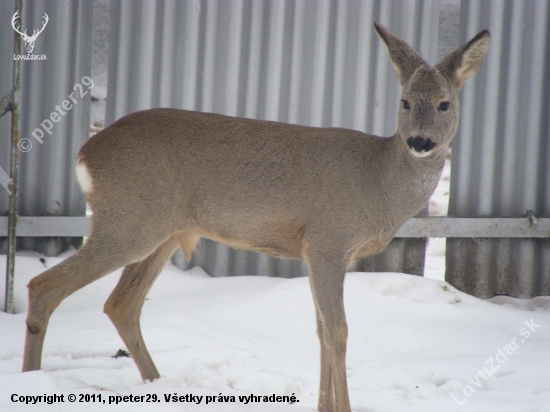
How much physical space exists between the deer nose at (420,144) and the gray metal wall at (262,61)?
9.23 feet

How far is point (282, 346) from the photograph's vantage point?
482 centimetres

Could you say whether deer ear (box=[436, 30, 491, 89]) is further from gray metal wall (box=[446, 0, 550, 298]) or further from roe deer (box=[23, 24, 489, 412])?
gray metal wall (box=[446, 0, 550, 298])

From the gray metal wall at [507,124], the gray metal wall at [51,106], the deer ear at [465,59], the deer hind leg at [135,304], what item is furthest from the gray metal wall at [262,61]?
the deer ear at [465,59]

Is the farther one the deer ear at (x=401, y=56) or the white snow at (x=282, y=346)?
the deer ear at (x=401, y=56)


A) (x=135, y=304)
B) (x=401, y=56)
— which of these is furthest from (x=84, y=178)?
(x=401, y=56)

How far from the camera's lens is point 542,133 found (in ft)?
21.2

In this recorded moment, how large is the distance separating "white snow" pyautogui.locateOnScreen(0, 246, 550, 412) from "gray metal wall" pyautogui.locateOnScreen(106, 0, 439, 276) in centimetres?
81

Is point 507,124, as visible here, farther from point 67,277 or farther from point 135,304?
point 67,277

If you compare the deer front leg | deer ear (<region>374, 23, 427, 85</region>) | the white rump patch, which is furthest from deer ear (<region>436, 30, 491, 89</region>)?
the white rump patch

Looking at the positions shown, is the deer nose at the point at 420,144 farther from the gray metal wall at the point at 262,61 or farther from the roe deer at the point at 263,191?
the gray metal wall at the point at 262,61

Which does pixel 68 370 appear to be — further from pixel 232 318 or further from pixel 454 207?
pixel 454 207

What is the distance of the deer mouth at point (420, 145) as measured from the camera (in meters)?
3.54

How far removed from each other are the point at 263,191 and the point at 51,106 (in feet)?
10.6

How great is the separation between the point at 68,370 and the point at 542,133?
5137 millimetres
